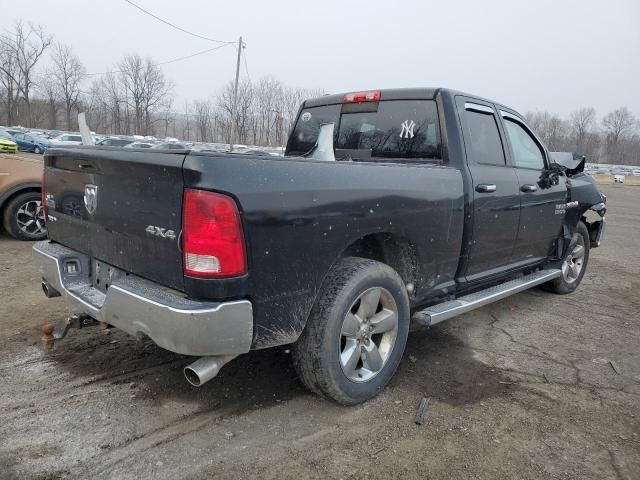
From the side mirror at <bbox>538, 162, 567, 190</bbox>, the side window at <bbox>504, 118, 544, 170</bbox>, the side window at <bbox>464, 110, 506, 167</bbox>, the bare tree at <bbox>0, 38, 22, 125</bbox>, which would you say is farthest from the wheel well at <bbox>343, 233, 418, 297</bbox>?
the bare tree at <bbox>0, 38, 22, 125</bbox>

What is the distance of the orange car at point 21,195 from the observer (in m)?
6.63

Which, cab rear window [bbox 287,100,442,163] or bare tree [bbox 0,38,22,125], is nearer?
cab rear window [bbox 287,100,442,163]

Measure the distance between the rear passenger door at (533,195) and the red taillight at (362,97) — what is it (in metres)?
1.16

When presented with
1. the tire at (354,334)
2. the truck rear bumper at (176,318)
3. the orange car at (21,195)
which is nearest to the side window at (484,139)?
the tire at (354,334)

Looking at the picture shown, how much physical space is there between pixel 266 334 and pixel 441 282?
1620 millimetres

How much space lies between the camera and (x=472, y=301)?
11.9 ft

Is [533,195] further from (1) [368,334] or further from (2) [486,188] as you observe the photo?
(1) [368,334]

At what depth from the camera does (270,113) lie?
2840 inches

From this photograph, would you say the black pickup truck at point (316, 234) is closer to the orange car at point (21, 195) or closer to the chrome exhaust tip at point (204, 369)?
the chrome exhaust tip at point (204, 369)

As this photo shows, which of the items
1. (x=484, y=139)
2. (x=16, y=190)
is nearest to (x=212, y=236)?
(x=484, y=139)

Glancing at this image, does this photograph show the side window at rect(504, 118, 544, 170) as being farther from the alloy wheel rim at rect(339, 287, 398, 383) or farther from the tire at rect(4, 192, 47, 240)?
the tire at rect(4, 192, 47, 240)

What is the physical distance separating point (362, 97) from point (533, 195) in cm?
177

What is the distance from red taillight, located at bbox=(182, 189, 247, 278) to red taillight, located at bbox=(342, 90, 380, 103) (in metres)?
2.23

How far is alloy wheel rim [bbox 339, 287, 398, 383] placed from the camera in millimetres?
2865
